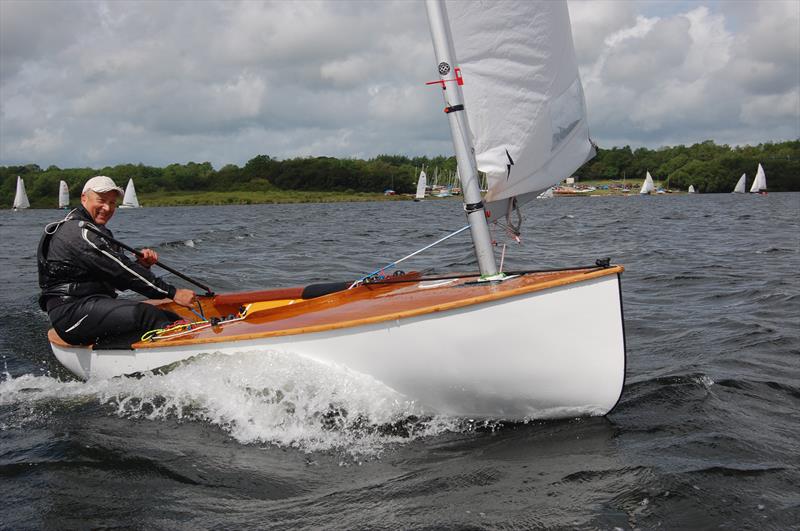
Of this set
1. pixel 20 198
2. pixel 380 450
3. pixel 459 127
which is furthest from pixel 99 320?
pixel 20 198

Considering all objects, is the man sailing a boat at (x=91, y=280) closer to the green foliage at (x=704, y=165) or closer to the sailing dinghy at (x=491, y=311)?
the sailing dinghy at (x=491, y=311)

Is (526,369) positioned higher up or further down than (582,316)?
further down

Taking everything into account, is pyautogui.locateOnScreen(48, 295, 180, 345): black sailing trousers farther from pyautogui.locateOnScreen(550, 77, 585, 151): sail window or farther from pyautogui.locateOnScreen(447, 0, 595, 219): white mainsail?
pyautogui.locateOnScreen(550, 77, 585, 151): sail window

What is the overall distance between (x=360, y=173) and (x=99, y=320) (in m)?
113

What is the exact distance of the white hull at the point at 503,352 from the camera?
427 cm

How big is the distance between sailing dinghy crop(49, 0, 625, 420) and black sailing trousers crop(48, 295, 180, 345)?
12 centimetres

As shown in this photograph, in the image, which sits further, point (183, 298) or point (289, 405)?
point (183, 298)

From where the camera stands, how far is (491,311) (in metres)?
4.29

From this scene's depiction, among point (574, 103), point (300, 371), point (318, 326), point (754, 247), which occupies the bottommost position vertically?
point (754, 247)

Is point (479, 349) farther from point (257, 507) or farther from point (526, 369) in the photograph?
point (257, 507)

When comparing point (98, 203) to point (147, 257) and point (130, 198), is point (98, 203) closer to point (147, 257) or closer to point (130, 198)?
point (147, 257)

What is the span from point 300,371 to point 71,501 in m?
1.59

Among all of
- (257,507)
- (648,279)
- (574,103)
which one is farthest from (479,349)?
(648,279)

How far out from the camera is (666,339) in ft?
23.2
